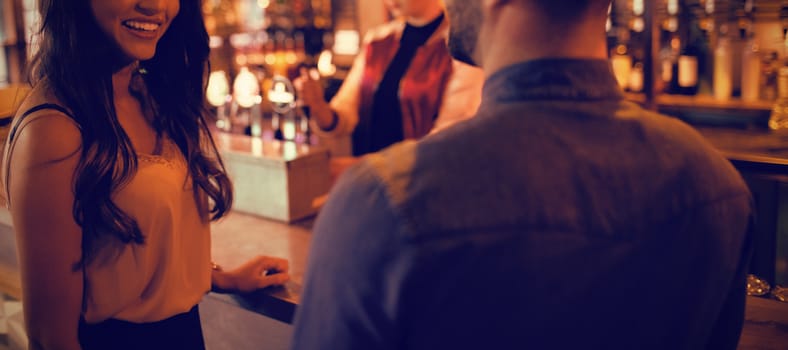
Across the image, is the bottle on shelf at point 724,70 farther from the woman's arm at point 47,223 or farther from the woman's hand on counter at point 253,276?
the woman's arm at point 47,223

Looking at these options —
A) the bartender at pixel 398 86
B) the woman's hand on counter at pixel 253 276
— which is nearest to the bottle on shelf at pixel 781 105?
the bartender at pixel 398 86

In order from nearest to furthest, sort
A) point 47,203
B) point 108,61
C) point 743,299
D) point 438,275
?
1. point 438,275
2. point 743,299
3. point 47,203
4. point 108,61

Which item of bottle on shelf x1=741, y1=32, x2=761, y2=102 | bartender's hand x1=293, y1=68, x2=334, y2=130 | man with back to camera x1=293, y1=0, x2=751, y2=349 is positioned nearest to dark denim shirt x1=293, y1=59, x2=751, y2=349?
man with back to camera x1=293, y1=0, x2=751, y2=349

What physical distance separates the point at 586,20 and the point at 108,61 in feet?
2.94

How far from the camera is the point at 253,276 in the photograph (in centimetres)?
164

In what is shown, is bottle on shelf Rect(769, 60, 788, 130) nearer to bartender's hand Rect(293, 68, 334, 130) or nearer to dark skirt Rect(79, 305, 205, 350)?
bartender's hand Rect(293, 68, 334, 130)

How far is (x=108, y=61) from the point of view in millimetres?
1298

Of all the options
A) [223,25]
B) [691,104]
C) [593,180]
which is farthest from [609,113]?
[223,25]

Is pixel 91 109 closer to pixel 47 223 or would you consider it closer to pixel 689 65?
pixel 47 223

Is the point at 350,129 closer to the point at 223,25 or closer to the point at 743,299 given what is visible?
the point at 743,299

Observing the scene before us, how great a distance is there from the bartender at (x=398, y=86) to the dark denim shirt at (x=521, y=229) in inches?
74.6

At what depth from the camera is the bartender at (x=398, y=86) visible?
110 inches

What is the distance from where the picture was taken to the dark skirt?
1.29 metres

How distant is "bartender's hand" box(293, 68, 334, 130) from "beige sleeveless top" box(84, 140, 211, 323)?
54.3 inches
